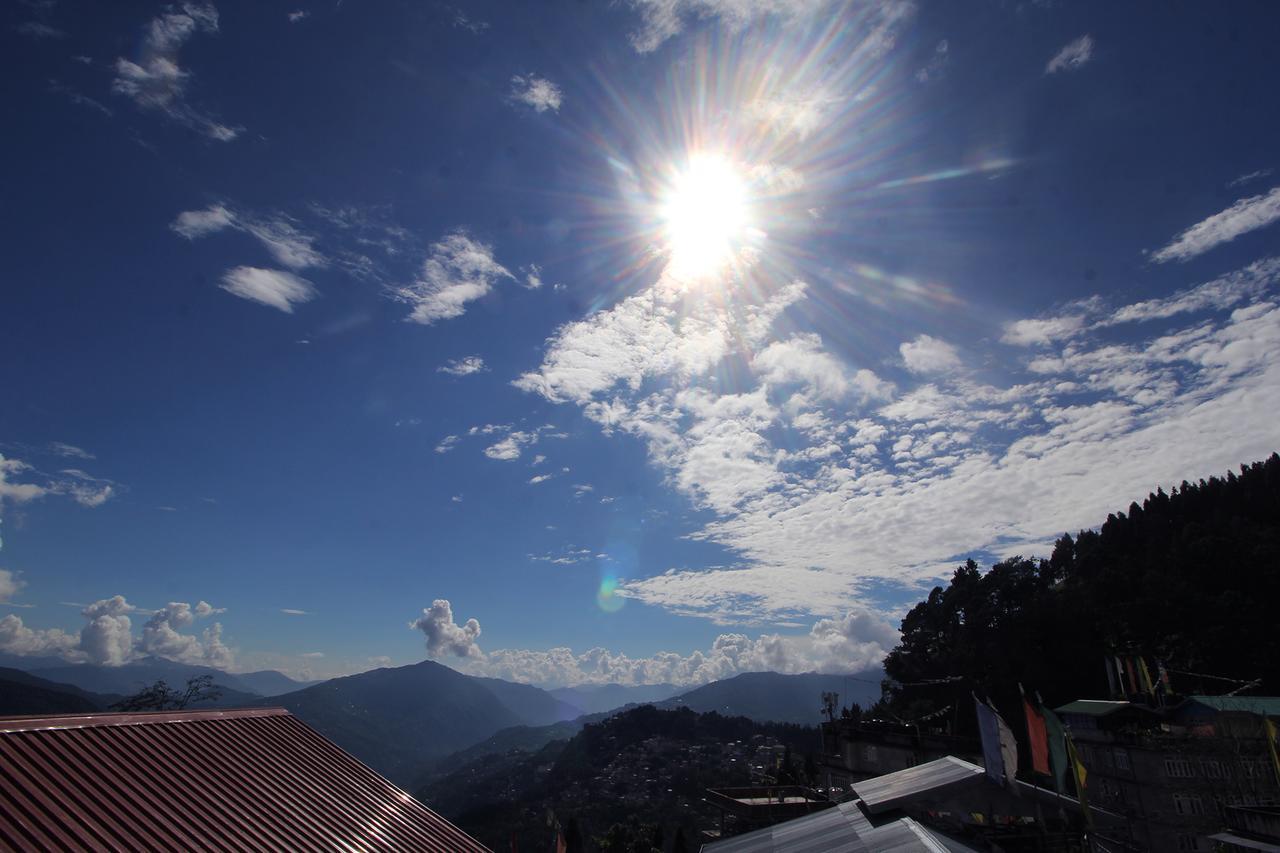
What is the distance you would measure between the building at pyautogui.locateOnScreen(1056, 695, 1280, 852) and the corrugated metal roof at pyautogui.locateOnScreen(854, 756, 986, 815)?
16471 millimetres

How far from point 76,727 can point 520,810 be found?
150519mm

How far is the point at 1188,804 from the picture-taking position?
111 ft

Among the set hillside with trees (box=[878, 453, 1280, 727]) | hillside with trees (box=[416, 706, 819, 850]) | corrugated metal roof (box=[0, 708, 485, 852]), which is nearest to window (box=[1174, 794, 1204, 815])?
hillside with trees (box=[878, 453, 1280, 727])

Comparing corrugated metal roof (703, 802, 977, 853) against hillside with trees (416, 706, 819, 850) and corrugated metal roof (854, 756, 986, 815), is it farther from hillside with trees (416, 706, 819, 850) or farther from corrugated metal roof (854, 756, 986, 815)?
hillside with trees (416, 706, 819, 850)

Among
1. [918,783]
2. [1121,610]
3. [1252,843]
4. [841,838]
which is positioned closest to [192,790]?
[841,838]

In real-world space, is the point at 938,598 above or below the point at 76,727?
above

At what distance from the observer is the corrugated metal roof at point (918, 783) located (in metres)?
15.1

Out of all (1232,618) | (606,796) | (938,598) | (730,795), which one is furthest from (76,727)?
(606,796)

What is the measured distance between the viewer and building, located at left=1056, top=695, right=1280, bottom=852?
30.6 metres

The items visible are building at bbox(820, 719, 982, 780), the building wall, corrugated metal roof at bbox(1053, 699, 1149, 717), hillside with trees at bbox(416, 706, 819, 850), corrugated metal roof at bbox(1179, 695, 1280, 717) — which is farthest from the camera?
hillside with trees at bbox(416, 706, 819, 850)

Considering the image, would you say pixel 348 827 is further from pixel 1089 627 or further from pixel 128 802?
pixel 1089 627

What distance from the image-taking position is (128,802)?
1055cm

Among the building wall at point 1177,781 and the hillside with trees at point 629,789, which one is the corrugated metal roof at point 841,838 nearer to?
the building wall at point 1177,781

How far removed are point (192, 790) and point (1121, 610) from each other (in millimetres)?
70030
